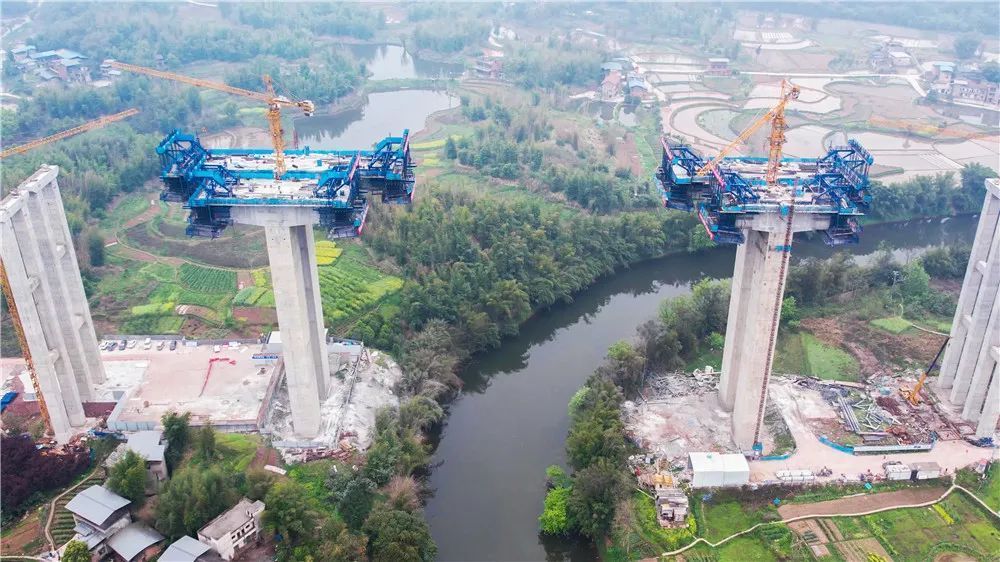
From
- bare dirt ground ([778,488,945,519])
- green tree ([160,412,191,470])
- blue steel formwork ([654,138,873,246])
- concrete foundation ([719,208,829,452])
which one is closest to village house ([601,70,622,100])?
blue steel formwork ([654,138,873,246])

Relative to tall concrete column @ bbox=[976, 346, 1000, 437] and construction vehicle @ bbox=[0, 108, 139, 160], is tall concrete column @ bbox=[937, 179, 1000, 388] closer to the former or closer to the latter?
tall concrete column @ bbox=[976, 346, 1000, 437]

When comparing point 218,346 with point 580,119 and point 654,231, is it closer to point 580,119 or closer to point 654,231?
point 654,231

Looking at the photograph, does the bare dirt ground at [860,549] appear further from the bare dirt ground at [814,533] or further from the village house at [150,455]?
the village house at [150,455]

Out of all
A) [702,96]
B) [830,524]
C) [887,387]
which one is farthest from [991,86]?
[830,524]

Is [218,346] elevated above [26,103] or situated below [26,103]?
below

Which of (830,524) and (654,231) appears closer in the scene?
(830,524)

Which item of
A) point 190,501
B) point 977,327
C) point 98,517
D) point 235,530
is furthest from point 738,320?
point 98,517

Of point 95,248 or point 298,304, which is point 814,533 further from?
point 95,248

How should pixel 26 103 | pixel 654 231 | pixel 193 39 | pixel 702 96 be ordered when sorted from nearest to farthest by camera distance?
pixel 654 231
pixel 26 103
pixel 702 96
pixel 193 39
